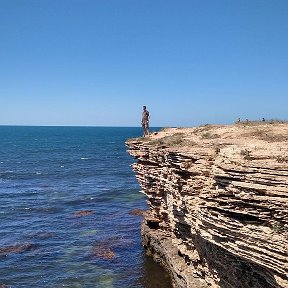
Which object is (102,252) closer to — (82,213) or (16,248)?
(16,248)

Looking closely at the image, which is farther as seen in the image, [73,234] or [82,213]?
[82,213]

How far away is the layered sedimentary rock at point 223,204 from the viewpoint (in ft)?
46.8

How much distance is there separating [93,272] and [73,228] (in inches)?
489

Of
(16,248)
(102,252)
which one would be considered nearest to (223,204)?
(102,252)

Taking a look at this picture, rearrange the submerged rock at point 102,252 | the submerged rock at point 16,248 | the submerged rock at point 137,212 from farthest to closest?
the submerged rock at point 137,212 < the submerged rock at point 16,248 < the submerged rock at point 102,252

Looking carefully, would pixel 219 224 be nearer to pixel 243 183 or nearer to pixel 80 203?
pixel 243 183

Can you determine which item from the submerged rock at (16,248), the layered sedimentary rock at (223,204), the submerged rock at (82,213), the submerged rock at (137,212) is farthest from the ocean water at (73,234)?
the layered sedimentary rock at (223,204)

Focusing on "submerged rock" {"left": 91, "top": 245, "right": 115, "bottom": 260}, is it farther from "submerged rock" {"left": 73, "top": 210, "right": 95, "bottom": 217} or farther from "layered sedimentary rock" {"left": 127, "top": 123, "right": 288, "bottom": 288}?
"submerged rock" {"left": 73, "top": 210, "right": 95, "bottom": 217}

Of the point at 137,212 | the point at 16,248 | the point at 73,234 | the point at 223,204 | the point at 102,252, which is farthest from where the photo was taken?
the point at 137,212

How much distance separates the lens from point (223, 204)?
16156 millimetres

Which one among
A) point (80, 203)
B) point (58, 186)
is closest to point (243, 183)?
point (80, 203)

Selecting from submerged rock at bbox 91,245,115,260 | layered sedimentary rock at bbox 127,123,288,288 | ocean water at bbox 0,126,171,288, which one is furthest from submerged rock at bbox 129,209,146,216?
layered sedimentary rock at bbox 127,123,288,288

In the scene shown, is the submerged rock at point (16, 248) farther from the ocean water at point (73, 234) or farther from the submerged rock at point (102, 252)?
the submerged rock at point (102, 252)

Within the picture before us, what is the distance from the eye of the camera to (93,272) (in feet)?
101
